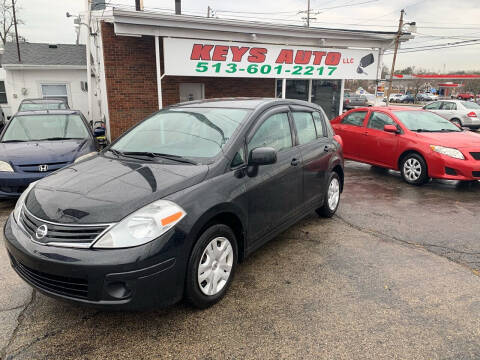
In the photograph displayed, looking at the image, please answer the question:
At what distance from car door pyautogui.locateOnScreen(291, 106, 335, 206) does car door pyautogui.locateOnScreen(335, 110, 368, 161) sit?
3553mm

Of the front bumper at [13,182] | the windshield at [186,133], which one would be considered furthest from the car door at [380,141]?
→ the front bumper at [13,182]

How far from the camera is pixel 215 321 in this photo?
2.70 m

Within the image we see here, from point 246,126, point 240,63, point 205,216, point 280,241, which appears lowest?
point 280,241

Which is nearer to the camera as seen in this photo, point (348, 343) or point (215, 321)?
point (348, 343)

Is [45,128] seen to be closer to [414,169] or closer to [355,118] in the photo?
[355,118]

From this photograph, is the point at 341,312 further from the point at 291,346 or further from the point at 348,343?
the point at 291,346

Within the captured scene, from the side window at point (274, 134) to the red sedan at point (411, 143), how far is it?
408cm

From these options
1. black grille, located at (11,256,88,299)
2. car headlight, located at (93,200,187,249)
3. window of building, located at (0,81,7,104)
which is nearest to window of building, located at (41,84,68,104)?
window of building, located at (0,81,7,104)

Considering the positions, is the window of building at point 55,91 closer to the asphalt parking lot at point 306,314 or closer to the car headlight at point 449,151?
the asphalt parking lot at point 306,314

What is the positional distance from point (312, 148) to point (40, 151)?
413 centimetres

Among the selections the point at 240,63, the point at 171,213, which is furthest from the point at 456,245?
the point at 240,63

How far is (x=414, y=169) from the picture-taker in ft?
22.9

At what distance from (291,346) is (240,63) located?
9263mm

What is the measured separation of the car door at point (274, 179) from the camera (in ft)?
10.7
